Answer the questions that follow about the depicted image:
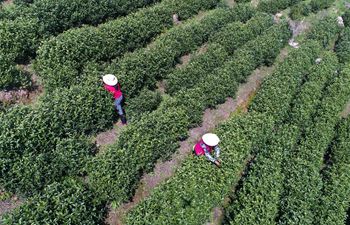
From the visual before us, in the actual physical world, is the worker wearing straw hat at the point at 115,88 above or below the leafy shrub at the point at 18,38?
below

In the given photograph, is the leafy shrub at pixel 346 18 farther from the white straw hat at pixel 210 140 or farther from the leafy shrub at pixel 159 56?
the white straw hat at pixel 210 140

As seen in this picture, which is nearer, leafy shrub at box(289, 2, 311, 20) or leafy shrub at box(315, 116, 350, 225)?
leafy shrub at box(315, 116, 350, 225)

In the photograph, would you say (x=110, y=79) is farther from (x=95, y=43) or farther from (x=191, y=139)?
(x=191, y=139)

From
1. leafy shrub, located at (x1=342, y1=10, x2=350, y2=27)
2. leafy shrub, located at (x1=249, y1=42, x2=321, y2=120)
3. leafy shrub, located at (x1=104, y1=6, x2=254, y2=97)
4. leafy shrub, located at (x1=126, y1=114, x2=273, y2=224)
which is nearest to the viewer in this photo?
leafy shrub, located at (x1=126, y1=114, x2=273, y2=224)

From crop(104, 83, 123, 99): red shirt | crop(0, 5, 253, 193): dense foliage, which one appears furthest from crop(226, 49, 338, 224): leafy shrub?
crop(104, 83, 123, 99): red shirt

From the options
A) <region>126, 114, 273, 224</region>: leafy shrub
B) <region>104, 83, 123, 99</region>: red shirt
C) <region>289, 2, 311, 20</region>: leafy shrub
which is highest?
<region>104, 83, 123, 99</region>: red shirt

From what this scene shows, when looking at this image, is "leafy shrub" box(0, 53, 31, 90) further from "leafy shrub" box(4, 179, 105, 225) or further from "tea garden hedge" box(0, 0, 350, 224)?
"leafy shrub" box(4, 179, 105, 225)

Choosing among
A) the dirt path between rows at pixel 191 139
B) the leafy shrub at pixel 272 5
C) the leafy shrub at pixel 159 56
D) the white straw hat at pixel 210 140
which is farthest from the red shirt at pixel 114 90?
the leafy shrub at pixel 272 5

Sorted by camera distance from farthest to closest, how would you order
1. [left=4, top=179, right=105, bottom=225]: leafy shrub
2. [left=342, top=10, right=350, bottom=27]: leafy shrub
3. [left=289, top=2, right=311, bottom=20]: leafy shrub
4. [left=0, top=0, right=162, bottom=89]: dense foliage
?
[left=289, top=2, right=311, bottom=20]: leafy shrub < [left=342, top=10, right=350, bottom=27]: leafy shrub < [left=0, top=0, right=162, bottom=89]: dense foliage < [left=4, top=179, right=105, bottom=225]: leafy shrub
